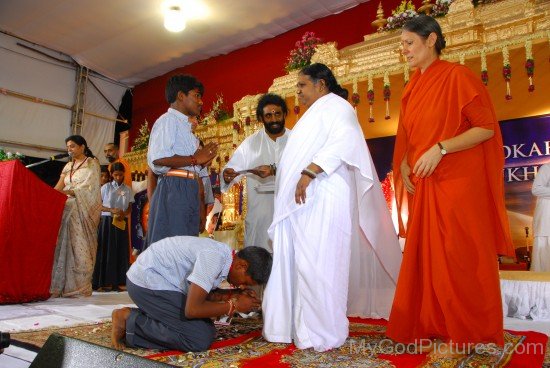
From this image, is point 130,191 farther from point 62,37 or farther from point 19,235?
point 62,37

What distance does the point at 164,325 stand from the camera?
2275 millimetres

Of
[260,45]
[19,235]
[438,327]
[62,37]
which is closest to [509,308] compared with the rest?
[438,327]

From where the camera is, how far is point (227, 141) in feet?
27.2

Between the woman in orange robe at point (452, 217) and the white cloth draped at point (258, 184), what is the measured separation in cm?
129

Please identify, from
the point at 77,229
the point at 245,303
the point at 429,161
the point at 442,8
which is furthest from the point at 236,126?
the point at 429,161

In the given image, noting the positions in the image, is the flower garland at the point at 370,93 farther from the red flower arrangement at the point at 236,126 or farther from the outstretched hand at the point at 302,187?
the outstretched hand at the point at 302,187

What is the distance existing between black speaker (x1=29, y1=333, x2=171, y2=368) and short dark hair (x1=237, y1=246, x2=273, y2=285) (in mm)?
1109

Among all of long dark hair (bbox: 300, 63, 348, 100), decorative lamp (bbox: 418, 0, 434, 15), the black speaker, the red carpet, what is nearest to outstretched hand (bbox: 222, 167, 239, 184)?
long dark hair (bbox: 300, 63, 348, 100)

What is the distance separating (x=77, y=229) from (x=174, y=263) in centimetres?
296

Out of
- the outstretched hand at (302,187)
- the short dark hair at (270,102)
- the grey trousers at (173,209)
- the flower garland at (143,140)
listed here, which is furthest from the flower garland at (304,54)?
the outstretched hand at (302,187)

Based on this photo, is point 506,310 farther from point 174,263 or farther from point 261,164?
point 174,263

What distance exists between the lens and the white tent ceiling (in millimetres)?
7867

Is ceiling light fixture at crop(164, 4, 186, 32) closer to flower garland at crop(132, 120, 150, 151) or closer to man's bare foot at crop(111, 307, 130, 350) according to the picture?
flower garland at crop(132, 120, 150, 151)

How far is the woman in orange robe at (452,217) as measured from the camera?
2.00 meters
